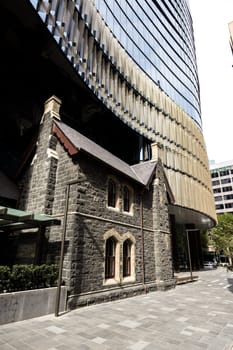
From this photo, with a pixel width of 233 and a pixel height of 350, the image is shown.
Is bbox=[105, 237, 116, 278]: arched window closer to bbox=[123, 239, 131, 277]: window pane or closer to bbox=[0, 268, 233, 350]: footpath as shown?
bbox=[123, 239, 131, 277]: window pane

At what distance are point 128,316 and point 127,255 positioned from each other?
5.09 meters

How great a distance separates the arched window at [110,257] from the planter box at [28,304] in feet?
10.9

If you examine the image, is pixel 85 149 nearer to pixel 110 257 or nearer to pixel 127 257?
pixel 110 257

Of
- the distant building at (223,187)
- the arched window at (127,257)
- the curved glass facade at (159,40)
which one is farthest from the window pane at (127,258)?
the distant building at (223,187)

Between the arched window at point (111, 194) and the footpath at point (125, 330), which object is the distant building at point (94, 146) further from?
the footpath at point (125, 330)


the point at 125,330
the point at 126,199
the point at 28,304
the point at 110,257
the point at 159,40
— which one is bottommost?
the point at 125,330

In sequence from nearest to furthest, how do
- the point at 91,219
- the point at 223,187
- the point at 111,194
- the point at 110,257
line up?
1. the point at 91,219
2. the point at 110,257
3. the point at 111,194
4. the point at 223,187

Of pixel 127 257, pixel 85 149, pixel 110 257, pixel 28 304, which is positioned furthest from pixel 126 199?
pixel 28 304

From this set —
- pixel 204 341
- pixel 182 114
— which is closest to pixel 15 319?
pixel 204 341

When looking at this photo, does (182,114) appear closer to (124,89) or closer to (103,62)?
(124,89)

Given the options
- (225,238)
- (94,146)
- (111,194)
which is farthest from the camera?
(225,238)

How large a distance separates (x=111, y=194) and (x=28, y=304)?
7034mm

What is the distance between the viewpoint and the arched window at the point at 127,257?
1265 cm

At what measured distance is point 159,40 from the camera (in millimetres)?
34594
